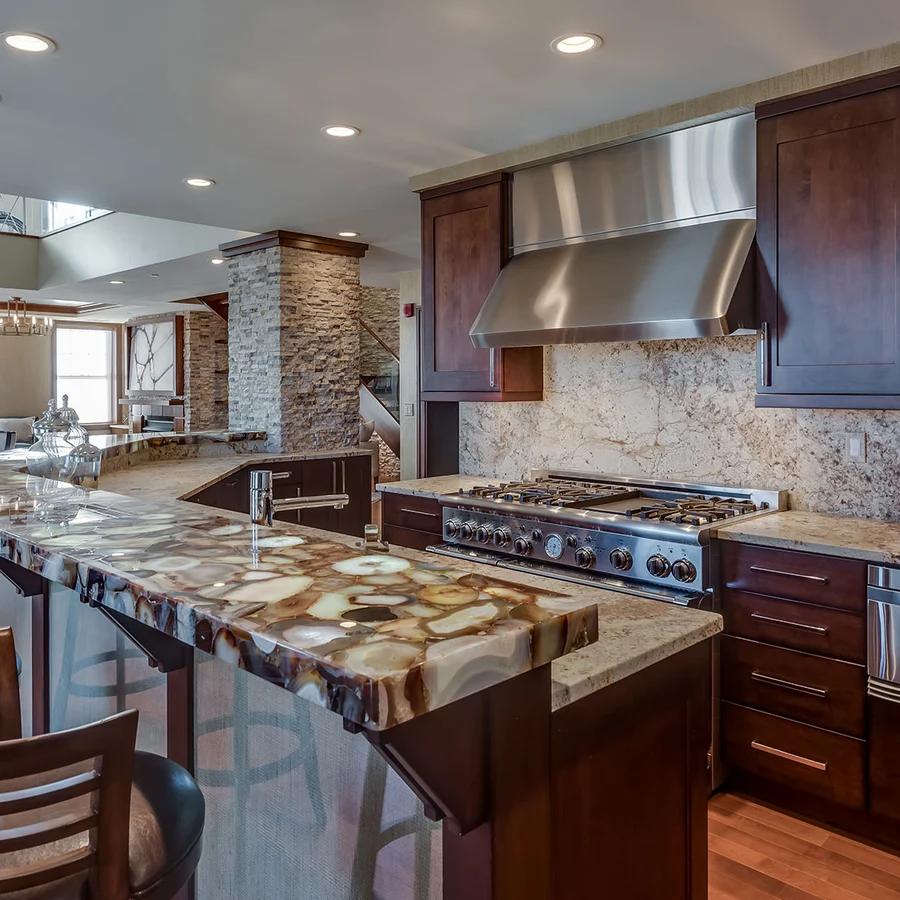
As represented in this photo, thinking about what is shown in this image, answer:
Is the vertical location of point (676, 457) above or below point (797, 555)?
above

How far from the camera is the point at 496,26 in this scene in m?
2.42

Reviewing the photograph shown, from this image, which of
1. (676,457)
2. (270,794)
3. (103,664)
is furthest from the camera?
(676,457)

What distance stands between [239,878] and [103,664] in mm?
697

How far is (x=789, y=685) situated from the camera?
2.62m

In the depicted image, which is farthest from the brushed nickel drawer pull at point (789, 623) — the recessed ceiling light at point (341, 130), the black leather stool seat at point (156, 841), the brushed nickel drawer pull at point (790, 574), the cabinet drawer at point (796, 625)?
the recessed ceiling light at point (341, 130)

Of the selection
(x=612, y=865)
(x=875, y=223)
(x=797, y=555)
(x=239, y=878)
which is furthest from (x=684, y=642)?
(x=875, y=223)

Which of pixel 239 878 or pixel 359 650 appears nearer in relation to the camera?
pixel 359 650

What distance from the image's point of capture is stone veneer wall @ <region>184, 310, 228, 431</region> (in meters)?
11.4

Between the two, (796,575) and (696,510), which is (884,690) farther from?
(696,510)

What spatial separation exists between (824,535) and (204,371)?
1023 centimetres

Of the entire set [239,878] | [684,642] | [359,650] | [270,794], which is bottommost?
[239,878]

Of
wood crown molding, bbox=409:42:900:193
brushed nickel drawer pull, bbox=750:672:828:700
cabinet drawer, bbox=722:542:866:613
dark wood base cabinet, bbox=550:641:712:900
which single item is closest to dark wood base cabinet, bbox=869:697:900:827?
brushed nickel drawer pull, bbox=750:672:828:700

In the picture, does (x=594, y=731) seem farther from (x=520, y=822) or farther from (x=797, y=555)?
(x=797, y=555)

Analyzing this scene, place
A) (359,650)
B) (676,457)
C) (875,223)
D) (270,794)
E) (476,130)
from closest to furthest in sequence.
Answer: (359,650) → (270,794) → (875,223) → (476,130) → (676,457)
